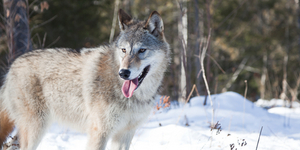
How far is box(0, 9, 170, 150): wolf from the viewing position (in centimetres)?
277

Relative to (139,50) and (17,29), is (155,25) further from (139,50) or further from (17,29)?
(17,29)

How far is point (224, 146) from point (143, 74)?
1662 millimetres

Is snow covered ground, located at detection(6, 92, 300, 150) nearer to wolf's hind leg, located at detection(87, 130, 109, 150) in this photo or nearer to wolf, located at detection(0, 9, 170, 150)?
wolf, located at detection(0, 9, 170, 150)

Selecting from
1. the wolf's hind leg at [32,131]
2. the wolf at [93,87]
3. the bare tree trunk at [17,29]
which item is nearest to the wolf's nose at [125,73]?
the wolf at [93,87]

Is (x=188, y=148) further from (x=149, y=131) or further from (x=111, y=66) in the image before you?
(x=111, y=66)

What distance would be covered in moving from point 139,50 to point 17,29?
3492 millimetres

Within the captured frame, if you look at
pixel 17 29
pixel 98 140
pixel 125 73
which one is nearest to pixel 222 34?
pixel 17 29

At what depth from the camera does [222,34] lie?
42.7 ft

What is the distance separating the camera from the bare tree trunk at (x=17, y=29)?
486cm

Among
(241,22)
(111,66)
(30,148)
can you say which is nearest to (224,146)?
(111,66)

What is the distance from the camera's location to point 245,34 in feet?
44.9

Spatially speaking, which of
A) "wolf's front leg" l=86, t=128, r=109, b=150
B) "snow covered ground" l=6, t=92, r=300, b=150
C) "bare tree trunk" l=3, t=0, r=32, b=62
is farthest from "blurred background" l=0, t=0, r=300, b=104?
"wolf's front leg" l=86, t=128, r=109, b=150

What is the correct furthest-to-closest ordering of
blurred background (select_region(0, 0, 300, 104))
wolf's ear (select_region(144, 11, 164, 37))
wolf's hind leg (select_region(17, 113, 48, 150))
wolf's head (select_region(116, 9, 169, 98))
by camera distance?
blurred background (select_region(0, 0, 300, 104)), wolf's hind leg (select_region(17, 113, 48, 150)), wolf's ear (select_region(144, 11, 164, 37)), wolf's head (select_region(116, 9, 169, 98))

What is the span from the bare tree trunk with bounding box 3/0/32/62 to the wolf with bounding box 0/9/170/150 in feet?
5.85
